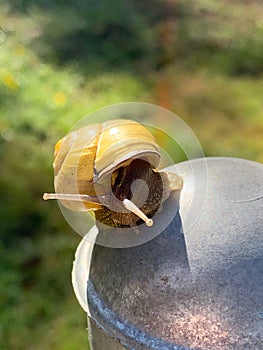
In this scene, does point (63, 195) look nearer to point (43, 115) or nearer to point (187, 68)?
point (43, 115)

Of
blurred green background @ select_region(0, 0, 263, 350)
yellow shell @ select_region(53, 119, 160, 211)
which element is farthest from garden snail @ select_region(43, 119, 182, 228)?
blurred green background @ select_region(0, 0, 263, 350)

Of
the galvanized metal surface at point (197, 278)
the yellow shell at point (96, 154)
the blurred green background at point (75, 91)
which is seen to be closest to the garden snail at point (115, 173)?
the yellow shell at point (96, 154)

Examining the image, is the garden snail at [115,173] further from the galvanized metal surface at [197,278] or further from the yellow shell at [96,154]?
the galvanized metal surface at [197,278]

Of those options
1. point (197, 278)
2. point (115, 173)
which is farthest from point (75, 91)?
point (197, 278)

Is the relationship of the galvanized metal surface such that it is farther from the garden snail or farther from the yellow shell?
the yellow shell

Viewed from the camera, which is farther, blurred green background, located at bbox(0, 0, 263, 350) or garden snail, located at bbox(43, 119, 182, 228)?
blurred green background, located at bbox(0, 0, 263, 350)

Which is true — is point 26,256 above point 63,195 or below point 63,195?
below

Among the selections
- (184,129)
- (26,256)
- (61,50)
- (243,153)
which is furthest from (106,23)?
(184,129)

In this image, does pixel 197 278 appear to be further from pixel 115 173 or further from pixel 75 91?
pixel 75 91
